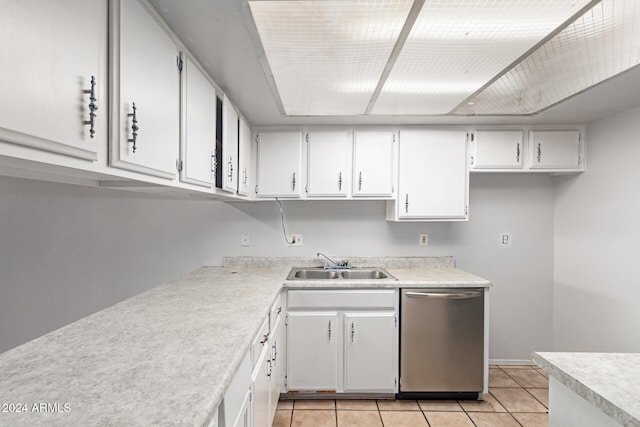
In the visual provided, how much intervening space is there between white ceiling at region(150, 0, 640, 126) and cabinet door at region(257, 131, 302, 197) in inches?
4.9

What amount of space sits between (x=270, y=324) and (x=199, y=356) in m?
0.89

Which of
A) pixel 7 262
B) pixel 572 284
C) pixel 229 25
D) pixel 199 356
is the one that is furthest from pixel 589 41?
pixel 7 262

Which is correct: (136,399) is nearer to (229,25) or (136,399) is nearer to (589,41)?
(229,25)

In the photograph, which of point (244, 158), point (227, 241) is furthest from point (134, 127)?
point (227, 241)

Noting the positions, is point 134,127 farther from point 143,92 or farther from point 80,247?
point 80,247

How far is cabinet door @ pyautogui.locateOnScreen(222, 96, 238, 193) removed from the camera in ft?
6.64

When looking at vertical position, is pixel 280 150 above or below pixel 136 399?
above

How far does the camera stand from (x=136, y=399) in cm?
81

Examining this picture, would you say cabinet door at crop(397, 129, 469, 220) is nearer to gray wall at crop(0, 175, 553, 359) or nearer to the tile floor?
gray wall at crop(0, 175, 553, 359)

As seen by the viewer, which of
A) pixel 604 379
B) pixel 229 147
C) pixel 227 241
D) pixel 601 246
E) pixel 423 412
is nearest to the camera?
pixel 604 379

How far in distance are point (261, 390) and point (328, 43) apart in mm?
1638

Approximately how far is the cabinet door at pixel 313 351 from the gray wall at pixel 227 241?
0.75m

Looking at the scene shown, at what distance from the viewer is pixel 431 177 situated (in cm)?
275

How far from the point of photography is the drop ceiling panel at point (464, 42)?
116 centimetres
